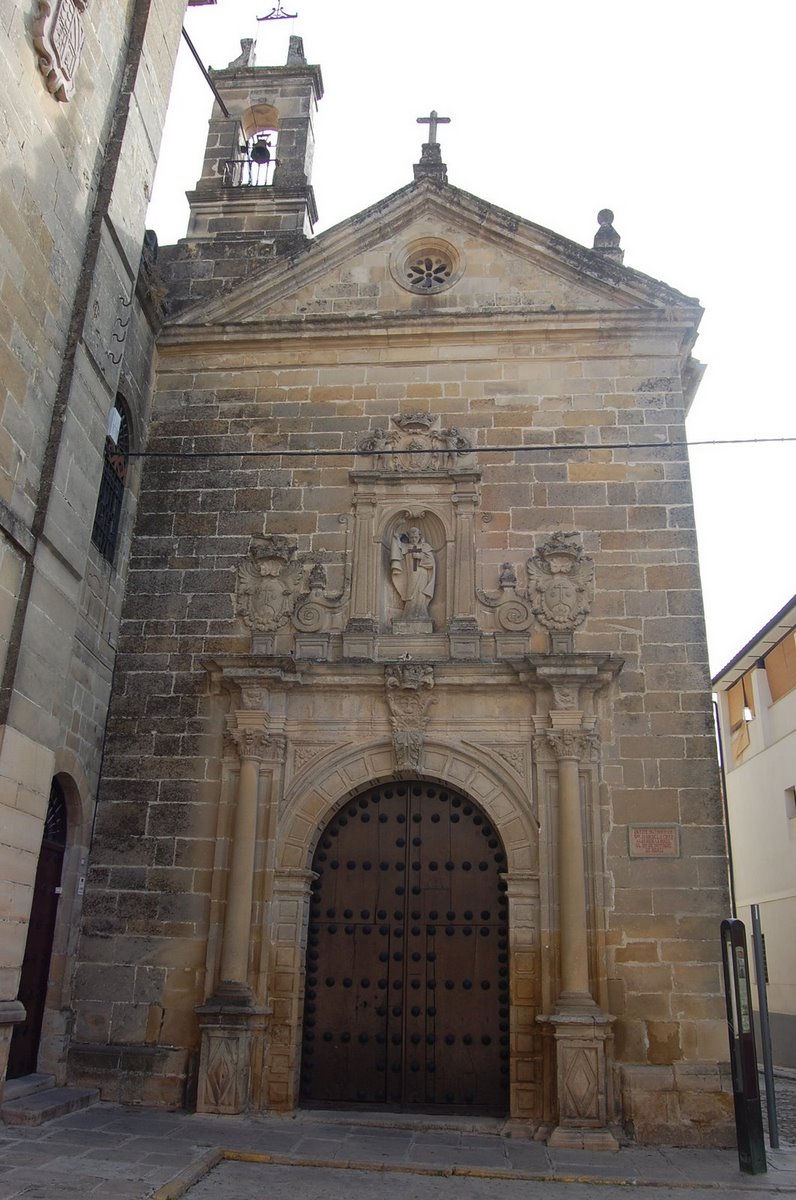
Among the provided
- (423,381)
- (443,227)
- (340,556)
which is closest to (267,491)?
(340,556)

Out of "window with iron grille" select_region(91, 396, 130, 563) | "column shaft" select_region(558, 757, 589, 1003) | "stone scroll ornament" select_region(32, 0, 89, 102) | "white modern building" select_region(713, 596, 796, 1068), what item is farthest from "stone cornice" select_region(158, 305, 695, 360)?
"white modern building" select_region(713, 596, 796, 1068)

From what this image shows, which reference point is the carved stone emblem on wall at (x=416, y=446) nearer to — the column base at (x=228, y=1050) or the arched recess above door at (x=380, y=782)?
the arched recess above door at (x=380, y=782)

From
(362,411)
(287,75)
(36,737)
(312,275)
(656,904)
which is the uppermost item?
(287,75)

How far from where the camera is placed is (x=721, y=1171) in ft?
20.0

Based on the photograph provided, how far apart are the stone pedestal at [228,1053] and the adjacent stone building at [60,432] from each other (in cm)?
118

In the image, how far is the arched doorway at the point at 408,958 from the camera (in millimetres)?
7305

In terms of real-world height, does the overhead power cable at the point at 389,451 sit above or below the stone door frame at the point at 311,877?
above

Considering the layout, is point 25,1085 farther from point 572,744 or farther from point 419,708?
point 572,744

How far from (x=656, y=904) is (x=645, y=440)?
3934 millimetres

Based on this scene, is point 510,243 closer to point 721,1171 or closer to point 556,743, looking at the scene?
point 556,743

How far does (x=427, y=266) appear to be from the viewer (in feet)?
32.6

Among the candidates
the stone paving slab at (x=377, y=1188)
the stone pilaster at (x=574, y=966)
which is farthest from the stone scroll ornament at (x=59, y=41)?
the stone paving slab at (x=377, y=1188)

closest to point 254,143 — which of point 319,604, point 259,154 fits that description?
point 259,154

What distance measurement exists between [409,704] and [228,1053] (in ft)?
9.38
